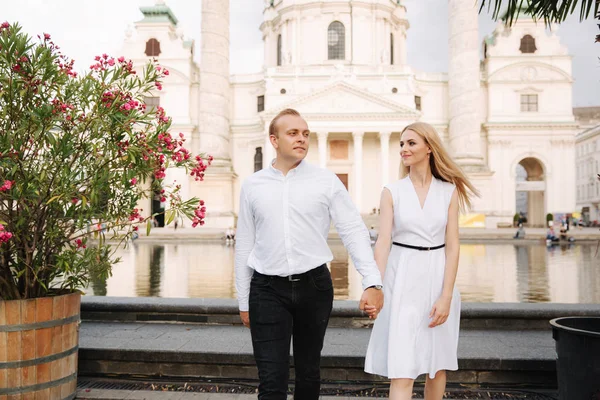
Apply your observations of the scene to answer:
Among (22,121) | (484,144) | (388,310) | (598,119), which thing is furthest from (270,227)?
(598,119)

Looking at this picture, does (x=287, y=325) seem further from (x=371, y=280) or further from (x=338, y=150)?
(x=338, y=150)

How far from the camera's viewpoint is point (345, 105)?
4431 centimetres

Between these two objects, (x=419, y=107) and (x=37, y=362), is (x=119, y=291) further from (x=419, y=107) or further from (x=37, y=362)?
(x=419, y=107)

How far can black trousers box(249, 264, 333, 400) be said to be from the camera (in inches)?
113

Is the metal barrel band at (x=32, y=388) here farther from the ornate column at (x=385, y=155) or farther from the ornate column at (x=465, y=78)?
the ornate column at (x=385, y=155)

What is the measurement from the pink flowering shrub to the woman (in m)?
1.70

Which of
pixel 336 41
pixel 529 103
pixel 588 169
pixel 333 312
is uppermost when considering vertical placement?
pixel 336 41

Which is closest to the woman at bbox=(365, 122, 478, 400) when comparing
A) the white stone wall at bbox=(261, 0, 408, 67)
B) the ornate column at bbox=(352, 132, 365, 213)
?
the ornate column at bbox=(352, 132, 365, 213)

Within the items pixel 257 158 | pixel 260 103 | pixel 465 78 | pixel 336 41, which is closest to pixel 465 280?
pixel 465 78

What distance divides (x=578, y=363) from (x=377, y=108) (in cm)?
4180

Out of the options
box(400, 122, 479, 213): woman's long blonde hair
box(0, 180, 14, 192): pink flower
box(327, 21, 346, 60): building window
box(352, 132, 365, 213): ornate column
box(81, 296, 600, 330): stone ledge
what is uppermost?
box(327, 21, 346, 60): building window

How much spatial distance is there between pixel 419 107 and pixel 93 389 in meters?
46.4

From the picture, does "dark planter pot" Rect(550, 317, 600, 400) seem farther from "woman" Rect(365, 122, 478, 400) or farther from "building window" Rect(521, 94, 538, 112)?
"building window" Rect(521, 94, 538, 112)

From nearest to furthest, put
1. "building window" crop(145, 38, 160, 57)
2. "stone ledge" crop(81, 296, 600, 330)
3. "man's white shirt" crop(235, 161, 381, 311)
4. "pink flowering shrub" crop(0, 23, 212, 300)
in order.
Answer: "man's white shirt" crop(235, 161, 381, 311) → "pink flowering shrub" crop(0, 23, 212, 300) → "stone ledge" crop(81, 296, 600, 330) → "building window" crop(145, 38, 160, 57)
